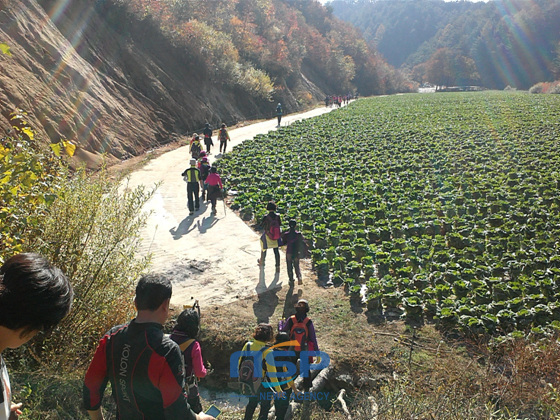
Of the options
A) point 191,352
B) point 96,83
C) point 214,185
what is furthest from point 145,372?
point 96,83

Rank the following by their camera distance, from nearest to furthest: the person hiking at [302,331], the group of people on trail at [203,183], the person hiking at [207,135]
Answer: the person hiking at [302,331]
the group of people on trail at [203,183]
the person hiking at [207,135]

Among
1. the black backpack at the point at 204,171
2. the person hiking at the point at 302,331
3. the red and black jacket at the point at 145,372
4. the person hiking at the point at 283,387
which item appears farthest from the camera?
the black backpack at the point at 204,171

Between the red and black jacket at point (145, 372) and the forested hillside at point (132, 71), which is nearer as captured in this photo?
the red and black jacket at point (145, 372)

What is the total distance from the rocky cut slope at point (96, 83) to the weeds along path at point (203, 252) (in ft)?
17.0

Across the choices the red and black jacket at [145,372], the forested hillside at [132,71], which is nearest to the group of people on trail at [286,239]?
the red and black jacket at [145,372]

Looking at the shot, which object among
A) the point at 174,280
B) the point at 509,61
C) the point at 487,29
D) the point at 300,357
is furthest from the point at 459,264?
the point at 487,29

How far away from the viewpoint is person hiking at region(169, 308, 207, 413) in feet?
14.5

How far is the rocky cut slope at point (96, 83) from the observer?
18906mm

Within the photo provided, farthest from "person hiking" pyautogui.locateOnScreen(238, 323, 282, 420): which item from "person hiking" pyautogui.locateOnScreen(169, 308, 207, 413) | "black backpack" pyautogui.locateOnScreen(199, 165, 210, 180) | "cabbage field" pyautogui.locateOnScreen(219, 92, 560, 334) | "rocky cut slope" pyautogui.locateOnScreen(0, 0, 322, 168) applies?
"rocky cut slope" pyautogui.locateOnScreen(0, 0, 322, 168)

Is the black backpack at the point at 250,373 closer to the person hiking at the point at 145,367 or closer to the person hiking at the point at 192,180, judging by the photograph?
the person hiking at the point at 145,367

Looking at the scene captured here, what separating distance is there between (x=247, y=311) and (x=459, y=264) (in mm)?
5487

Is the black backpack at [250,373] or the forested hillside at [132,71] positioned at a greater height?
the forested hillside at [132,71]

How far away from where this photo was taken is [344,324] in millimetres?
8773

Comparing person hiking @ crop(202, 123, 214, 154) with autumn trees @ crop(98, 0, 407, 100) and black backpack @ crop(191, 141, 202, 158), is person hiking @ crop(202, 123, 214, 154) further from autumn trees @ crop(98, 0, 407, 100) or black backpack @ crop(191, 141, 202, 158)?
autumn trees @ crop(98, 0, 407, 100)
